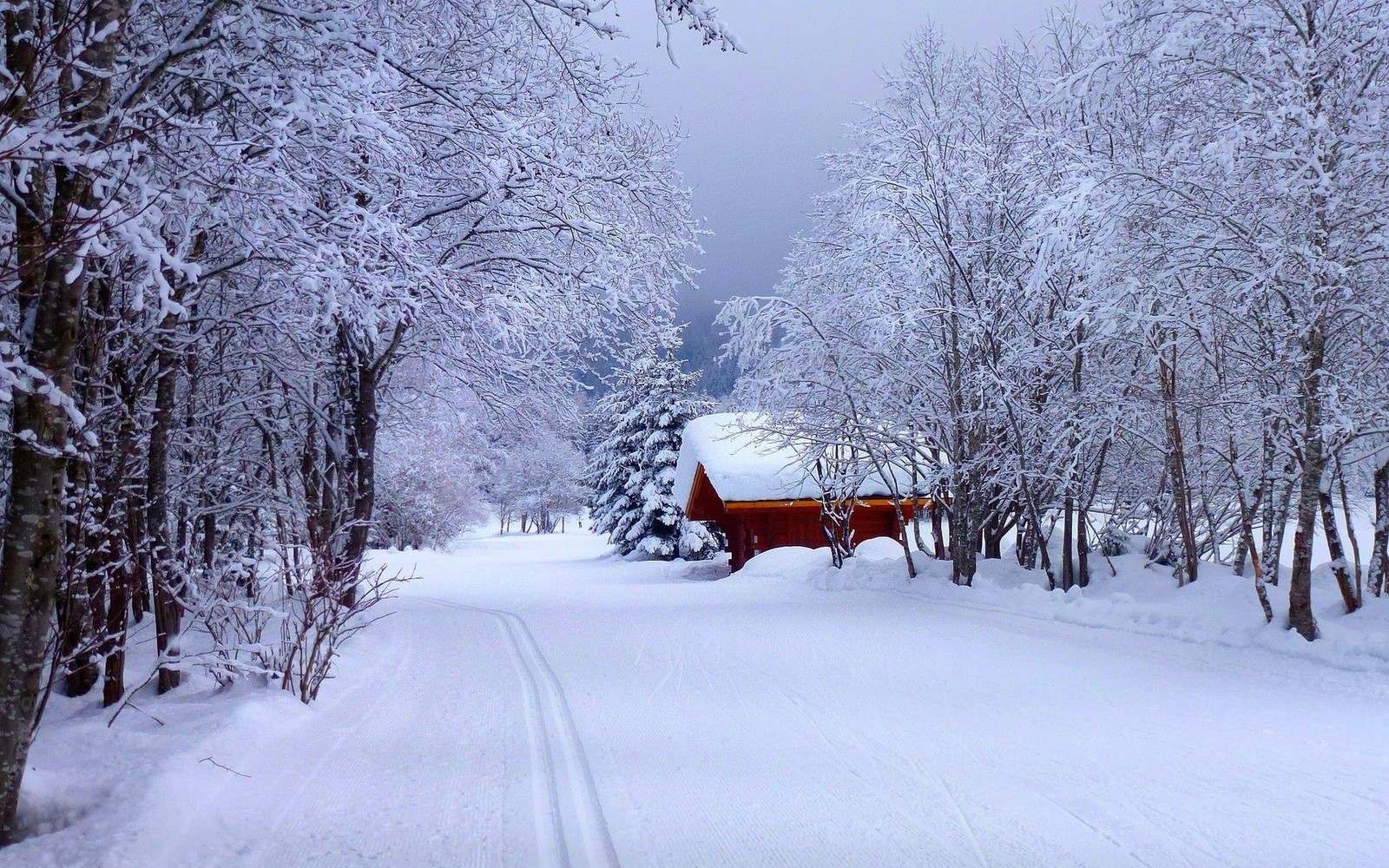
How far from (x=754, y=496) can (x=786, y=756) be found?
18.9m

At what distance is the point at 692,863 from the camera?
12.2 ft

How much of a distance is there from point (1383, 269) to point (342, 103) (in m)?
8.80

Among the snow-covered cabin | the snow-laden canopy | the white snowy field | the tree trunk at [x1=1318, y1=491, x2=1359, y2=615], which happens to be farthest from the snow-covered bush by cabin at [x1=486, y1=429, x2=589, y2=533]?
the tree trunk at [x1=1318, y1=491, x2=1359, y2=615]

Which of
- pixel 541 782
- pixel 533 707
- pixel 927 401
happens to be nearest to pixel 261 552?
pixel 533 707

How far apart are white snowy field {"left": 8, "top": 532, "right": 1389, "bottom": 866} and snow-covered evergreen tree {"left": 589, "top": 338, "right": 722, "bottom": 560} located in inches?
960

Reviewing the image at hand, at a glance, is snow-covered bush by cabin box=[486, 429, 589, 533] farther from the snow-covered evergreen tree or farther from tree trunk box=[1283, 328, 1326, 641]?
tree trunk box=[1283, 328, 1326, 641]

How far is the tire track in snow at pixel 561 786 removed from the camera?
12.7 ft

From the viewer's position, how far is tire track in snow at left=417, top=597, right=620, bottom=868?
3.87 m

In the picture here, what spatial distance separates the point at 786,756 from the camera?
5.39m

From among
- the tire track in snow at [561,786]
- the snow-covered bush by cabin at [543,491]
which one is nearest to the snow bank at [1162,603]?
the tire track in snow at [561,786]

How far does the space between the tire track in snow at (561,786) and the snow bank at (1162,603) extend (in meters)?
6.39

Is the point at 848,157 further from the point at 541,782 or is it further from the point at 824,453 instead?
the point at 541,782

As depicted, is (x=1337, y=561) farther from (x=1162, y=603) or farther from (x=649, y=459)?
(x=649, y=459)

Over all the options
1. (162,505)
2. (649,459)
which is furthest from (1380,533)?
(649,459)
